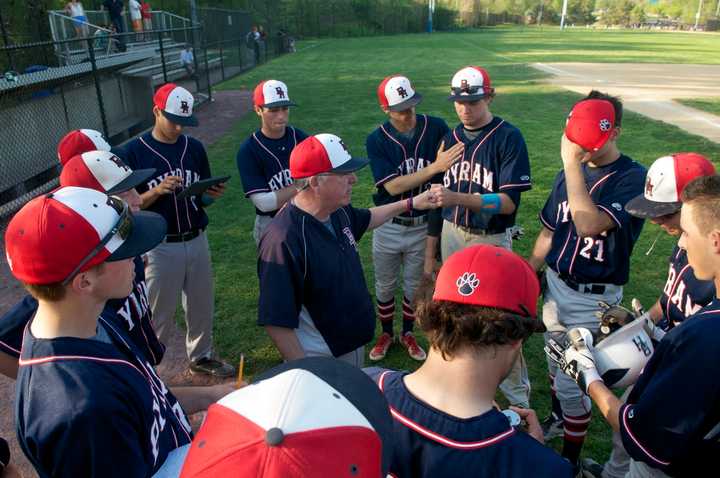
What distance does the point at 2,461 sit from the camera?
227cm

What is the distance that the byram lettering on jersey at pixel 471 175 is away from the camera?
4227 millimetres

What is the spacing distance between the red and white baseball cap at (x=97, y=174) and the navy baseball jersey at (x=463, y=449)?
2528mm

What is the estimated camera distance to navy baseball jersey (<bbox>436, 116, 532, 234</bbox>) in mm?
4129

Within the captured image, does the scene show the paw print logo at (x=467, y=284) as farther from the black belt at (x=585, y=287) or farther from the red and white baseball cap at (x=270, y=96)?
the red and white baseball cap at (x=270, y=96)

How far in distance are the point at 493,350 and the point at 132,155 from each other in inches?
146

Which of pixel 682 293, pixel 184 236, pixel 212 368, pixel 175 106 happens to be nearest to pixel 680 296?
pixel 682 293

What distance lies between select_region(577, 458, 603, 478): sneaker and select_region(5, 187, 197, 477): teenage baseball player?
2.86 meters

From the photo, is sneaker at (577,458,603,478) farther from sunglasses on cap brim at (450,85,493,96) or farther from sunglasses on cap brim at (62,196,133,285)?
sunglasses on cap brim at (62,196,133,285)

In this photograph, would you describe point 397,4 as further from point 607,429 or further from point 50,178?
point 607,429

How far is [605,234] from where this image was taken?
340 centimetres

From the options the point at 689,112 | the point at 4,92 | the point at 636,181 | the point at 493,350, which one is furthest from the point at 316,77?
the point at 493,350

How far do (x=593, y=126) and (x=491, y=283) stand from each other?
2.07 metres

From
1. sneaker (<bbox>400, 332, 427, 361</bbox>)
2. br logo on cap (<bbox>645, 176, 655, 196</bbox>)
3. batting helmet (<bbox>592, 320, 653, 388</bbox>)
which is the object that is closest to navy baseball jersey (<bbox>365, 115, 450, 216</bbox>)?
sneaker (<bbox>400, 332, 427, 361</bbox>)

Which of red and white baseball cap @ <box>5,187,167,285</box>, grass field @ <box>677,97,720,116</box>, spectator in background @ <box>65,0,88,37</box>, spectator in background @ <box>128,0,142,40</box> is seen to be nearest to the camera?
red and white baseball cap @ <box>5,187,167,285</box>
